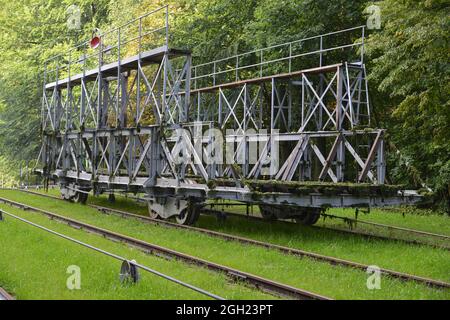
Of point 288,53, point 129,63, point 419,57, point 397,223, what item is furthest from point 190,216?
point 288,53

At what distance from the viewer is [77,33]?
37.2m

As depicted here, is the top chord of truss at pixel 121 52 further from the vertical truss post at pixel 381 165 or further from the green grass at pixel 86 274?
the green grass at pixel 86 274

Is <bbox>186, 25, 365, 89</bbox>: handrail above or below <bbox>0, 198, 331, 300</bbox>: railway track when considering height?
above

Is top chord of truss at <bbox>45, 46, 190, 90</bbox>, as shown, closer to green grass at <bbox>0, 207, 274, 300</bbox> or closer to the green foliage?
the green foliage

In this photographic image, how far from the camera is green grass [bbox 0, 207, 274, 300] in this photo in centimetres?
753

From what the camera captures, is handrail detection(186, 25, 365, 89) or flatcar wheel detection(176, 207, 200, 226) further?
handrail detection(186, 25, 365, 89)

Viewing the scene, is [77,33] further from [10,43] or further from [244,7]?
[244,7]

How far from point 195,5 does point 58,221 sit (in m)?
16.6

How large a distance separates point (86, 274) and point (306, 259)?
4.01 metres

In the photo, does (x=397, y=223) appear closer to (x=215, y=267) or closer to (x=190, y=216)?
(x=190, y=216)

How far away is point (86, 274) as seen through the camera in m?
8.52

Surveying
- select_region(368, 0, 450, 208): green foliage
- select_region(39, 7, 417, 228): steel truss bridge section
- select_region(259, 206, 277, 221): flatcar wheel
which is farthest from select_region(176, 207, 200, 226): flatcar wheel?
select_region(368, 0, 450, 208): green foliage

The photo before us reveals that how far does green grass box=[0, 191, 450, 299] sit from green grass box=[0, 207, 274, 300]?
911 millimetres
